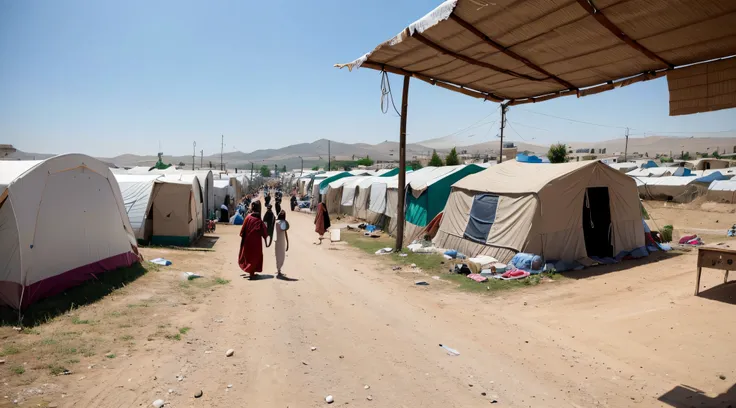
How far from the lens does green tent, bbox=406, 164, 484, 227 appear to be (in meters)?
14.4

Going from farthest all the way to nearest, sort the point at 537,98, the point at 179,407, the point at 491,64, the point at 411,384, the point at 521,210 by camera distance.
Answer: the point at 521,210 → the point at 537,98 → the point at 491,64 → the point at 411,384 → the point at 179,407

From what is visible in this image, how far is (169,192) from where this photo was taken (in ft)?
43.6

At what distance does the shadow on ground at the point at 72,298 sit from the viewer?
520 centimetres

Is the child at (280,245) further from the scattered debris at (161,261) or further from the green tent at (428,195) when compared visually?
the green tent at (428,195)

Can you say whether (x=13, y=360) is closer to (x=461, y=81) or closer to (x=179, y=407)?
(x=179, y=407)

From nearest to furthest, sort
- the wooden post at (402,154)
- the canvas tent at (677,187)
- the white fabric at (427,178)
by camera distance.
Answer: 1. the wooden post at (402,154)
2. the white fabric at (427,178)
3. the canvas tent at (677,187)

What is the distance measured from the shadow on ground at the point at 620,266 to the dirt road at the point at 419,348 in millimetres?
820

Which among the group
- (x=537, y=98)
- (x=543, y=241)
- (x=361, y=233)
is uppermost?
(x=537, y=98)

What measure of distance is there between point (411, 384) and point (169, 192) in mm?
11688

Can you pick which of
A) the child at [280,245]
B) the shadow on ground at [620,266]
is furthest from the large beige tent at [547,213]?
the child at [280,245]

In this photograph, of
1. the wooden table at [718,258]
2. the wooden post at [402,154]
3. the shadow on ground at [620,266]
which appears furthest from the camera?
the wooden post at [402,154]

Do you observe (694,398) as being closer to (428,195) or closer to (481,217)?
(481,217)

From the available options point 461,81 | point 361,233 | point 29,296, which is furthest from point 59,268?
point 361,233

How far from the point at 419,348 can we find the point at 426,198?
9.86m
